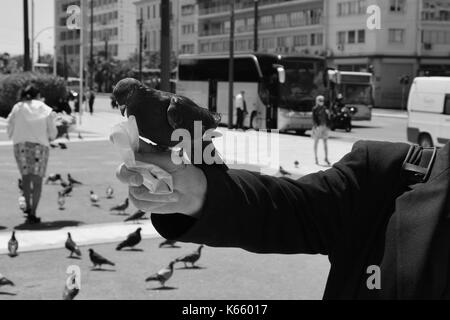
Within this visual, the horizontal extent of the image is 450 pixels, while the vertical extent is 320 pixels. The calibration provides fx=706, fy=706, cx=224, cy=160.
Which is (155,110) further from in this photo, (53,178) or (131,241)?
(53,178)

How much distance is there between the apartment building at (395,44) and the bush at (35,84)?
111ft

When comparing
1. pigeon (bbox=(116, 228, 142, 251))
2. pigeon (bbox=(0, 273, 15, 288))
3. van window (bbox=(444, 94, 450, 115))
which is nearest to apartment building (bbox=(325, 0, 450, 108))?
van window (bbox=(444, 94, 450, 115))

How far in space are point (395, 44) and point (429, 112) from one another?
34.9 metres

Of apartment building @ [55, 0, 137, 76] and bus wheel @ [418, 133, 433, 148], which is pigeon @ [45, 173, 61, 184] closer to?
apartment building @ [55, 0, 137, 76]

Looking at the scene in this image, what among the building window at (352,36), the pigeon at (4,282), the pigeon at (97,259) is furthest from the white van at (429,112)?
the building window at (352,36)

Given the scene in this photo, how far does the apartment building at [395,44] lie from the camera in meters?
51.5

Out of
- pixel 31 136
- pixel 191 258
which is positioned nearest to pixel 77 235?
pixel 31 136

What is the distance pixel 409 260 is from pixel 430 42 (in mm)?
56107

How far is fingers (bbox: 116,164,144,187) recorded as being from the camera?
48.0 inches

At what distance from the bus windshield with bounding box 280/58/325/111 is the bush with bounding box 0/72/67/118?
A: 610 centimetres

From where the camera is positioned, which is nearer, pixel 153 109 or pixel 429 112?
pixel 153 109

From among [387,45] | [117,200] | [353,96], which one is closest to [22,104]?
[117,200]

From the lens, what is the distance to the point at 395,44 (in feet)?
174

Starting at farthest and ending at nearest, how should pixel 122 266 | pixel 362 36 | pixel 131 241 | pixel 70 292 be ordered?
pixel 362 36
pixel 131 241
pixel 122 266
pixel 70 292
